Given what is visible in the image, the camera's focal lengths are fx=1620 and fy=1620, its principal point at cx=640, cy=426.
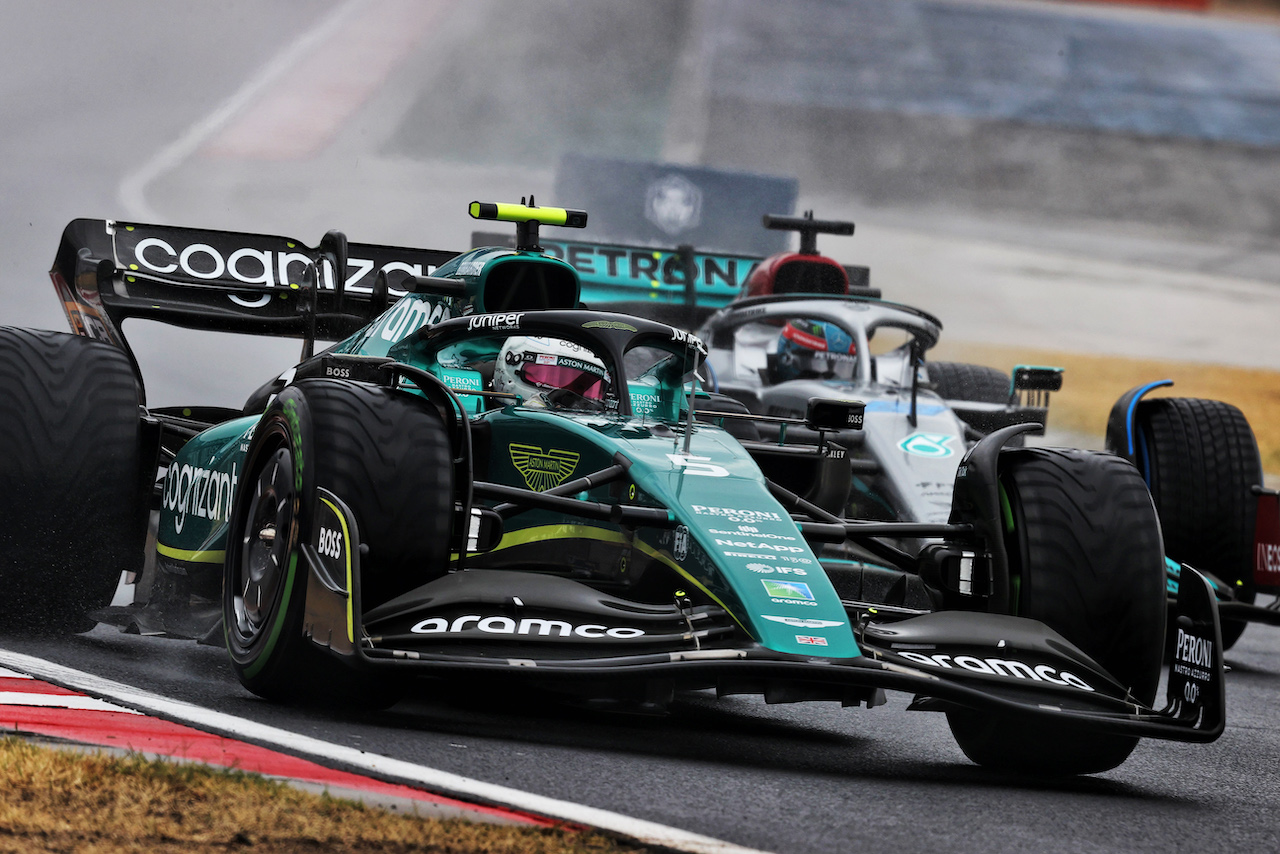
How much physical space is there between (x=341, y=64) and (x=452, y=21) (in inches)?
118

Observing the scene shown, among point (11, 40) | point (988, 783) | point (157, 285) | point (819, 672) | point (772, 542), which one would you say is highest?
point (11, 40)

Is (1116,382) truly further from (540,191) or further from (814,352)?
(814,352)

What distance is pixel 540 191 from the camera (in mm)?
27141

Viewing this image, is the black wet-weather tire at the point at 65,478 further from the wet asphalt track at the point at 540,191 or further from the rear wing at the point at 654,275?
the rear wing at the point at 654,275

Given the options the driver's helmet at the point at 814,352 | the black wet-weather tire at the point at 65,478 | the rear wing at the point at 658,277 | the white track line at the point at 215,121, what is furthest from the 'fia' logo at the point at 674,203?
the black wet-weather tire at the point at 65,478

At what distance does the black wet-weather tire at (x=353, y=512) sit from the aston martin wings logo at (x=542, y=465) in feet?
2.16

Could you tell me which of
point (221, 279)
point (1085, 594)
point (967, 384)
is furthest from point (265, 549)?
point (967, 384)

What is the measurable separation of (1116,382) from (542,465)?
24234 millimetres

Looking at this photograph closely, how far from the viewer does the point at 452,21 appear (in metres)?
34.4

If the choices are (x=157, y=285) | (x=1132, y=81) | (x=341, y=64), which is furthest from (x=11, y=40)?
(x=1132, y=81)

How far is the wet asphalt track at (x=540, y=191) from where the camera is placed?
3820mm

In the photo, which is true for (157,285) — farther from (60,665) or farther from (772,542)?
(772,542)

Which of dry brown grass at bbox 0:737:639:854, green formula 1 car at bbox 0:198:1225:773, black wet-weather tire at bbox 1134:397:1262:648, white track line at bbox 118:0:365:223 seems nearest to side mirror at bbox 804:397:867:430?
green formula 1 car at bbox 0:198:1225:773

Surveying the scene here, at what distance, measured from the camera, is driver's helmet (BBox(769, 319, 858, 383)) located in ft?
34.3
